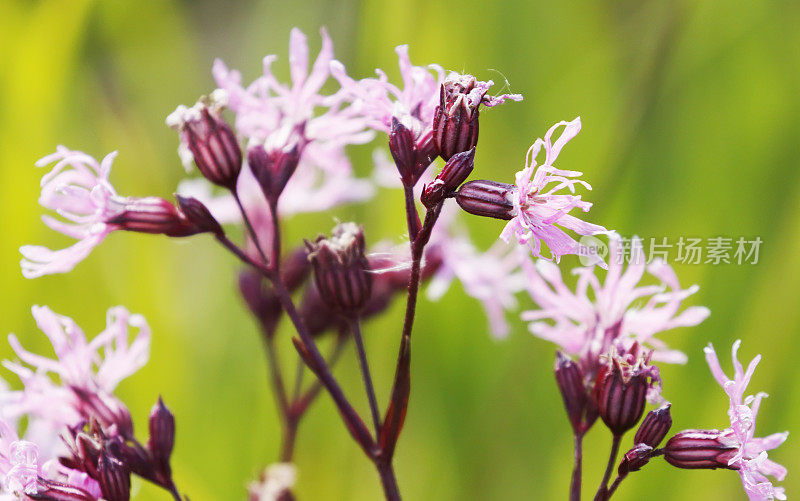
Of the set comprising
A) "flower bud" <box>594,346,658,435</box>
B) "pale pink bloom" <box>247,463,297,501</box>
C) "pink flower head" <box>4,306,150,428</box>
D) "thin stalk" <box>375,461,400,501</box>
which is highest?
"flower bud" <box>594,346,658,435</box>

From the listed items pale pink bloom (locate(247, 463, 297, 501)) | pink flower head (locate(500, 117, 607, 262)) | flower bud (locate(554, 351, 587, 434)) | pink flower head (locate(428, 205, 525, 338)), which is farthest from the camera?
pink flower head (locate(428, 205, 525, 338))

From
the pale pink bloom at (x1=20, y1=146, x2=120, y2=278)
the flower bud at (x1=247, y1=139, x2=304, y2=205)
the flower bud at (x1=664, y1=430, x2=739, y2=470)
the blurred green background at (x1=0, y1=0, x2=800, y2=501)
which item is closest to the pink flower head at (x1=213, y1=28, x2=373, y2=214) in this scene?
the flower bud at (x1=247, y1=139, x2=304, y2=205)

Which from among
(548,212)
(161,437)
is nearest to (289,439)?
(161,437)

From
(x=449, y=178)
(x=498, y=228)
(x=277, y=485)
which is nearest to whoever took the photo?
(x=449, y=178)

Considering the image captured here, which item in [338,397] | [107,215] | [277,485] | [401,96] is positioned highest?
[401,96]

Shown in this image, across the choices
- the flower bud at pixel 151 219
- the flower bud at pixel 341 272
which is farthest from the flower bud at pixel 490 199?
the flower bud at pixel 151 219

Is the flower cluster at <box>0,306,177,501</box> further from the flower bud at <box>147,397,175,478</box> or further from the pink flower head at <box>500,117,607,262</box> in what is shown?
the pink flower head at <box>500,117,607,262</box>

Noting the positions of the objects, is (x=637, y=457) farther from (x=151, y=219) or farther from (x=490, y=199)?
(x=151, y=219)
